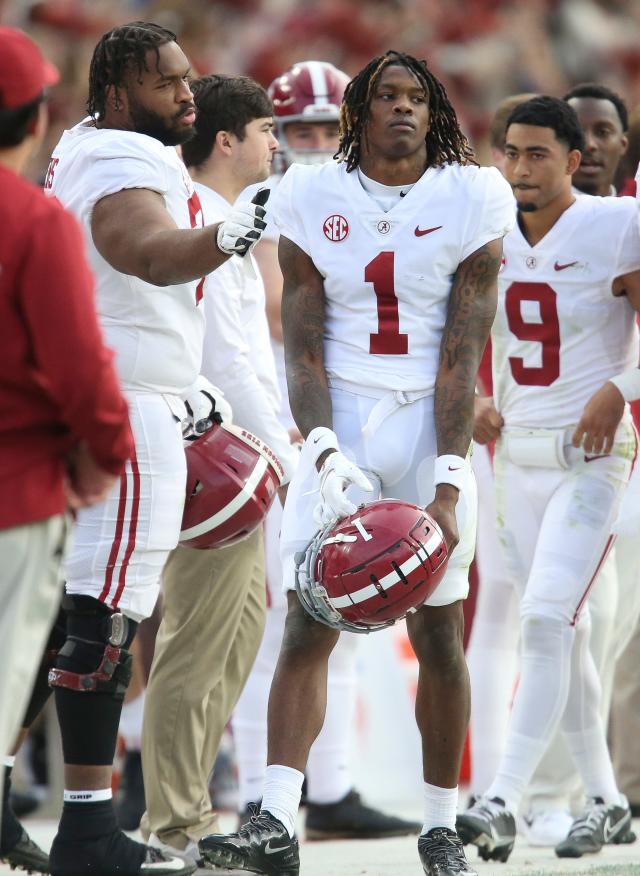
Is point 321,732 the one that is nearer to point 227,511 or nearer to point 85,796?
point 227,511

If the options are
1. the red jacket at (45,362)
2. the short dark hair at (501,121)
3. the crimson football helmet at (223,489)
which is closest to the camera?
the red jacket at (45,362)

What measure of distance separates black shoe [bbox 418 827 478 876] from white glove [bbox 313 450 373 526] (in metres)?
0.78

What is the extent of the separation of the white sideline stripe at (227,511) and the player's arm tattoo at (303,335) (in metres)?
0.21

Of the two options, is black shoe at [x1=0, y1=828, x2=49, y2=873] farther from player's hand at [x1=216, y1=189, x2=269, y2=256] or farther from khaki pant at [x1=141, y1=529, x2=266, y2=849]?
player's hand at [x1=216, y1=189, x2=269, y2=256]

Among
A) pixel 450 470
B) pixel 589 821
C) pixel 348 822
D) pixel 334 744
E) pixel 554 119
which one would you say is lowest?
pixel 348 822

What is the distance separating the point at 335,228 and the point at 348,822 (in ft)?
6.59

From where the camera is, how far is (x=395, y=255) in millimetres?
3727

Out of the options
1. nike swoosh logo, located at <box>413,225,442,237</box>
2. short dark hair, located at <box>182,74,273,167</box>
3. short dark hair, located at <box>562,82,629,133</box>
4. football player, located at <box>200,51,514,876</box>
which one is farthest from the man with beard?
short dark hair, located at <box>562,82,629,133</box>

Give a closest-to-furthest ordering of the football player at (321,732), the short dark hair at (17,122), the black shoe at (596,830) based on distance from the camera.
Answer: the short dark hair at (17,122) < the black shoe at (596,830) < the football player at (321,732)

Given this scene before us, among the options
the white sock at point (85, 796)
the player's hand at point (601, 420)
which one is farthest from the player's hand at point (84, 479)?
the player's hand at point (601, 420)

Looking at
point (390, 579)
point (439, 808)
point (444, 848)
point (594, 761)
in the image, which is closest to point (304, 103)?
point (594, 761)

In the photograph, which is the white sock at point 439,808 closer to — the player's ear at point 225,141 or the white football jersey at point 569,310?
the white football jersey at point 569,310

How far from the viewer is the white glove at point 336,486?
11.5ft

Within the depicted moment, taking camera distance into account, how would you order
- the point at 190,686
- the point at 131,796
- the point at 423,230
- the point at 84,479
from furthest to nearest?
the point at 131,796
the point at 190,686
the point at 423,230
the point at 84,479
